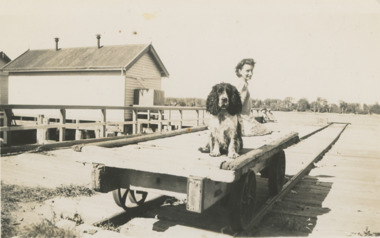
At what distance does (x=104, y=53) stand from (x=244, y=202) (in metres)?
21.9

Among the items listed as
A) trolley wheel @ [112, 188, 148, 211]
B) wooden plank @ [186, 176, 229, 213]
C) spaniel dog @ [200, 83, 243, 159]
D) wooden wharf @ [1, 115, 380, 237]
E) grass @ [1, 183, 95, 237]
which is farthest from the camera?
trolley wheel @ [112, 188, 148, 211]

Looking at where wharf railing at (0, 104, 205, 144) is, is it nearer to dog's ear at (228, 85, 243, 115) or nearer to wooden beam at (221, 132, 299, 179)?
dog's ear at (228, 85, 243, 115)

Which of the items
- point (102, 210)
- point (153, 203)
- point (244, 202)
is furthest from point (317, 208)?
point (102, 210)

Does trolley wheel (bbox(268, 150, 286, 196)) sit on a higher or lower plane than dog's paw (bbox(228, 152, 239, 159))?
lower

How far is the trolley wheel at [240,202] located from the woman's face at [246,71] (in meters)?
2.03

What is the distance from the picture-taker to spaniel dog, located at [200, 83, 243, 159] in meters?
3.49

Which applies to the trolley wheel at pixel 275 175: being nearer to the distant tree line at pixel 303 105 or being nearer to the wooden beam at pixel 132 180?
the wooden beam at pixel 132 180

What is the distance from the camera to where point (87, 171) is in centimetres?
591

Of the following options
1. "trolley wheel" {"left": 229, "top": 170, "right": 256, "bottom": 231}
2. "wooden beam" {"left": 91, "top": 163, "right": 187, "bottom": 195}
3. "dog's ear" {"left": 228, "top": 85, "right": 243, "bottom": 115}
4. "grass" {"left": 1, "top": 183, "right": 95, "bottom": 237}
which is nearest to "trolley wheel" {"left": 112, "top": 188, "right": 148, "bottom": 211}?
"wooden beam" {"left": 91, "top": 163, "right": 187, "bottom": 195}

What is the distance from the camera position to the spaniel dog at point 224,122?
3486mm

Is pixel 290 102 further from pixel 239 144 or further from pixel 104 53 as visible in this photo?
pixel 239 144

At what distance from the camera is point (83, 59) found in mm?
23406

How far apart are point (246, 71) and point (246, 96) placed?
1.54ft

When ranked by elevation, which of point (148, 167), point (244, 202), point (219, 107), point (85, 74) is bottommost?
point (244, 202)
